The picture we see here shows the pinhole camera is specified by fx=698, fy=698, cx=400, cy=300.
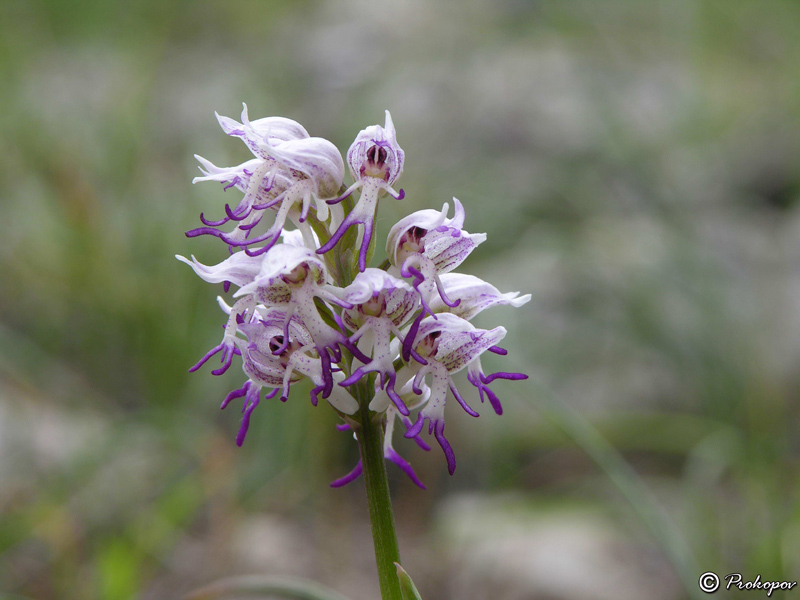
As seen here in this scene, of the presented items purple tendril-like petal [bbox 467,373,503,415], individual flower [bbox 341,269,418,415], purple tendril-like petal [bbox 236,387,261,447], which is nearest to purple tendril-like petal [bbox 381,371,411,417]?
individual flower [bbox 341,269,418,415]

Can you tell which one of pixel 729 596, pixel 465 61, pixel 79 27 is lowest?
pixel 729 596

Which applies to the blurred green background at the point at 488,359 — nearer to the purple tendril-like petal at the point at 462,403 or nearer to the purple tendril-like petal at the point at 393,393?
the purple tendril-like petal at the point at 462,403

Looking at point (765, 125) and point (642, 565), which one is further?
point (765, 125)

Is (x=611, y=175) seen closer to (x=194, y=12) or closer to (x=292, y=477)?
(x=292, y=477)

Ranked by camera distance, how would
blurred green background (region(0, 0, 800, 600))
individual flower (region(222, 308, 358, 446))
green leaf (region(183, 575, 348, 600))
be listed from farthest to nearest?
blurred green background (region(0, 0, 800, 600)) < green leaf (region(183, 575, 348, 600)) < individual flower (region(222, 308, 358, 446))

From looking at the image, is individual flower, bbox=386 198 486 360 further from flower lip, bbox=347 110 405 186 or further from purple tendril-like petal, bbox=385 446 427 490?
purple tendril-like petal, bbox=385 446 427 490

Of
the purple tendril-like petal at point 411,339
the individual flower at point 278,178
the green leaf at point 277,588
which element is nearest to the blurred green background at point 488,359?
the green leaf at point 277,588

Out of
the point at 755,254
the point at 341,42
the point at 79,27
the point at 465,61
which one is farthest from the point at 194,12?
the point at 755,254
